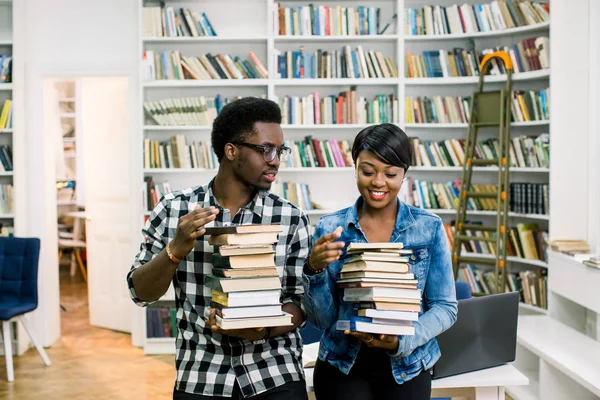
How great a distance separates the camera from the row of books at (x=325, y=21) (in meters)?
6.04

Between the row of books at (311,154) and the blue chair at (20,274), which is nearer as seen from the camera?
the blue chair at (20,274)

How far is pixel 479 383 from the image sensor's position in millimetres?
2539

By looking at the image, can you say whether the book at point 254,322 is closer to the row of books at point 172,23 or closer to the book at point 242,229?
the book at point 242,229

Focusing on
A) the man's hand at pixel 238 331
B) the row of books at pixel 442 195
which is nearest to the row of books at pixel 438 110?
the row of books at pixel 442 195

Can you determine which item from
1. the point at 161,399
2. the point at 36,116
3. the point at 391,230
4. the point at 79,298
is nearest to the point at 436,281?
the point at 391,230

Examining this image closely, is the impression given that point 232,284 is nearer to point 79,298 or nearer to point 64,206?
point 79,298

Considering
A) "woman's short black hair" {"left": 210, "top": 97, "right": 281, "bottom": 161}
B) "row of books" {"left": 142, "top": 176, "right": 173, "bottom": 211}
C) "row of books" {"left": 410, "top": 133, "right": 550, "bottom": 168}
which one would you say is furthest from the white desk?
"row of books" {"left": 142, "top": 176, "right": 173, "bottom": 211}

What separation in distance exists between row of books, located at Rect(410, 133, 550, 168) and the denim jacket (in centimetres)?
377

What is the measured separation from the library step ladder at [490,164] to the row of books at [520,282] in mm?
115

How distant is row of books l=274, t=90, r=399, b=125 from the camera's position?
608cm

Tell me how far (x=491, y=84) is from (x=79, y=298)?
5.46 metres

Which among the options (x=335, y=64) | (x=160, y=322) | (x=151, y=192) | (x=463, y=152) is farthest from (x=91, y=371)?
(x=463, y=152)

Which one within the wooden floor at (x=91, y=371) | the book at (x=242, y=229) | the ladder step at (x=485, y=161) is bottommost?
the wooden floor at (x=91, y=371)

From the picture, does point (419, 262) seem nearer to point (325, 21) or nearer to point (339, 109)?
point (339, 109)
